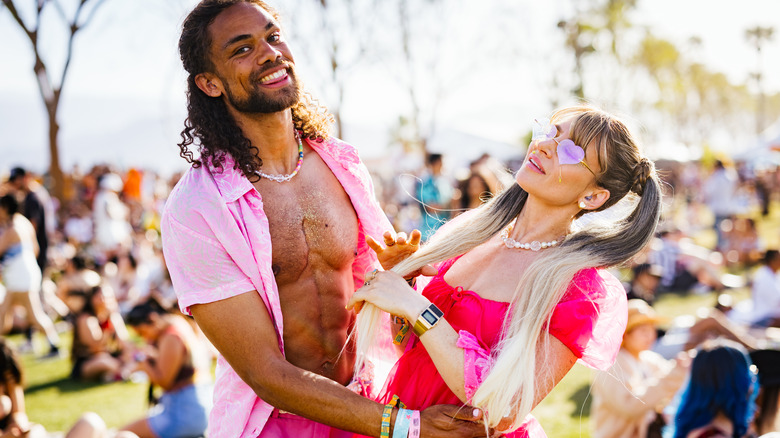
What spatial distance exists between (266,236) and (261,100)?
517 mm

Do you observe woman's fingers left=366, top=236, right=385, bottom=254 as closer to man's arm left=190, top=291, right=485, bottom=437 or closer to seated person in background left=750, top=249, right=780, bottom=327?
man's arm left=190, top=291, right=485, bottom=437

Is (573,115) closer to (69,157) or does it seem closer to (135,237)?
(135,237)

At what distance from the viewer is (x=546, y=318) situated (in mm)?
2154

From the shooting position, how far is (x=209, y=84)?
2473 millimetres

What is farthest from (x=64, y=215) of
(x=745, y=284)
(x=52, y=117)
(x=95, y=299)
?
(x=745, y=284)

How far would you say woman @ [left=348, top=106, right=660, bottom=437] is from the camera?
2.10 meters

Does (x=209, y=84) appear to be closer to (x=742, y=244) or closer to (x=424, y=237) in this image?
(x=424, y=237)

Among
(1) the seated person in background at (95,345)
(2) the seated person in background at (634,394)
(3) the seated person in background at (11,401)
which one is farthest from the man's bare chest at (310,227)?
(1) the seated person in background at (95,345)

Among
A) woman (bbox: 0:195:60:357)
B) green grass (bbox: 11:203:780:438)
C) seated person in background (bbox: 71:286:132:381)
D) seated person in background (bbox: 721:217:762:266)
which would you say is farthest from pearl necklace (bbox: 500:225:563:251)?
seated person in background (bbox: 721:217:762:266)

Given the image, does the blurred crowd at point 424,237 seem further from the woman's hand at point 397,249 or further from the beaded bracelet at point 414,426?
the beaded bracelet at point 414,426

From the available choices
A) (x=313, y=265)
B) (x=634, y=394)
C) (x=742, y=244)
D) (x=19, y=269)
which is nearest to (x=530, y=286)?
(x=313, y=265)

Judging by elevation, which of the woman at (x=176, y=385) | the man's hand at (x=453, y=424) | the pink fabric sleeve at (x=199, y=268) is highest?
the pink fabric sleeve at (x=199, y=268)

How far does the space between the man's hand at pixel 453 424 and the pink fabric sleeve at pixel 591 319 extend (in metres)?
0.39

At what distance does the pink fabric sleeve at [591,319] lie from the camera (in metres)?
2.13
